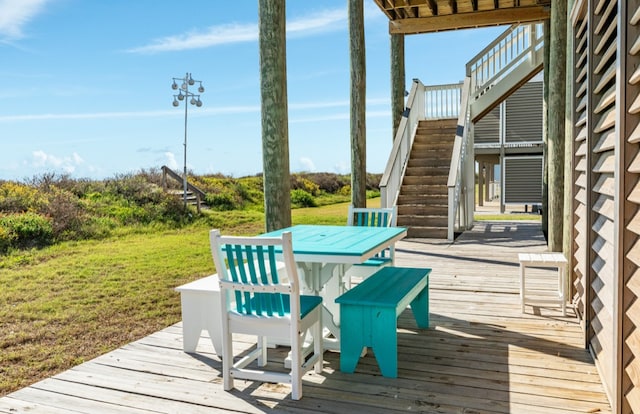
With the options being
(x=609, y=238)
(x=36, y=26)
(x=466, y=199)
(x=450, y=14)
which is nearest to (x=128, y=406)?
(x=609, y=238)

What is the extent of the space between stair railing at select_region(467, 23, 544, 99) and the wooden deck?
836 cm

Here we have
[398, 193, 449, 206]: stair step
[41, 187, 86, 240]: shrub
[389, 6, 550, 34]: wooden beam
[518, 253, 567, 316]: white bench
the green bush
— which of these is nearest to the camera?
[518, 253, 567, 316]: white bench

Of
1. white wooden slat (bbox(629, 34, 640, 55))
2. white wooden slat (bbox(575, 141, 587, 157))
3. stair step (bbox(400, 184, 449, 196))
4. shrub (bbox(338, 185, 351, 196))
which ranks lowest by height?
shrub (bbox(338, 185, 351, 196))

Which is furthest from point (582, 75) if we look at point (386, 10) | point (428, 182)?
point (386, 10)

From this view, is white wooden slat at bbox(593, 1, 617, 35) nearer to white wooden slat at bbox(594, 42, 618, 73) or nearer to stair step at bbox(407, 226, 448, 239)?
white wooden slat at bbox(594, 42, 618, 73)

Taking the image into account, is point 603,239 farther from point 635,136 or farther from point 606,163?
point 635,136

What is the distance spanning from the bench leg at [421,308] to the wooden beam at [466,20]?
798 centimetres

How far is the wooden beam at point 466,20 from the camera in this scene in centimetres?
1078

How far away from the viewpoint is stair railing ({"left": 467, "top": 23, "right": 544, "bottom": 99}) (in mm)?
11188

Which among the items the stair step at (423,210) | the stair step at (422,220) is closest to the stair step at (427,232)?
the stair step at (422,220)

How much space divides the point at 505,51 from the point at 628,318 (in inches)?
420

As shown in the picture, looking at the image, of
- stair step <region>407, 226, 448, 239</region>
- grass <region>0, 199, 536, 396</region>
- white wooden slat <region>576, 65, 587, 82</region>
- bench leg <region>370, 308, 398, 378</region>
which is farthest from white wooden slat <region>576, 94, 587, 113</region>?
stair step <region>407, 226, 448, 239</region>

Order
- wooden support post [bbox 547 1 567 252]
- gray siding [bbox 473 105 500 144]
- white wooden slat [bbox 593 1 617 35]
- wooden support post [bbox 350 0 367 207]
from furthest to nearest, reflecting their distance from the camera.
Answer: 1. gray siding [bbox 473 105 500 144]
2. wooden support post [bbox 350 0 367 207]
3. wooden support post [bbox 547 1 567 252]
4. white wooden slat [bbox 593 1 617 35]

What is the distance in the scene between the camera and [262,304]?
112 inches
